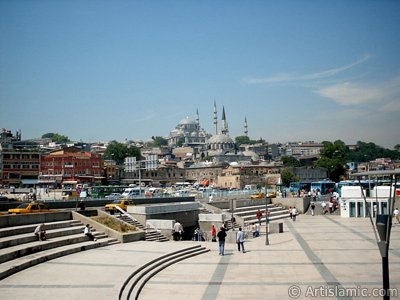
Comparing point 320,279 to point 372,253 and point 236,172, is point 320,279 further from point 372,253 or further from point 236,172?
point 236,172

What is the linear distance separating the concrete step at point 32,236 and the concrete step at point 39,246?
0.25 metres

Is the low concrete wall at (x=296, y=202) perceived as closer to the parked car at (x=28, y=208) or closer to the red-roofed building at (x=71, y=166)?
the parked car at (x=28, y=208)

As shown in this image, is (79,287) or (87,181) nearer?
(79,287)

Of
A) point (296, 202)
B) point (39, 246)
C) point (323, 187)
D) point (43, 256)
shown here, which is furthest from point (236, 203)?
point (323, 187)

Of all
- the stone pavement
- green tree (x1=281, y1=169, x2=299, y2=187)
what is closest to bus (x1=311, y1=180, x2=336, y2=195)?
the stone pavement

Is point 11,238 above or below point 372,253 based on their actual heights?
above

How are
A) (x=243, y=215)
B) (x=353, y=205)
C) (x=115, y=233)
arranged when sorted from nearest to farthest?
(x=115, y=233)
(x=243, y=215)
(x=353, y=205)

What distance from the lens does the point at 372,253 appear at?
23.4 meters

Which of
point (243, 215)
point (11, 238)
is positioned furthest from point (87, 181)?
point (11, 238)

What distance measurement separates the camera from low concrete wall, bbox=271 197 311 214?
50.2 m

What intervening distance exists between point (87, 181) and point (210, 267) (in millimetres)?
71343

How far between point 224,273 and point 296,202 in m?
32.9

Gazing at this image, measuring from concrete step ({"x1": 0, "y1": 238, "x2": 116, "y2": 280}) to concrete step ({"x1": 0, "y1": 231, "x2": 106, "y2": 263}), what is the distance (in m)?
0.19

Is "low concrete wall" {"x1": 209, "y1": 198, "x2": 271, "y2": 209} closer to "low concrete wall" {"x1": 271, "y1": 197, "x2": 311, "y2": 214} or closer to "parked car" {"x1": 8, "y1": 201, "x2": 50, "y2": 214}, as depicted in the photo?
"low concrete wall" {"x1": 271, "y1": 197, "x2": 311, "y2": 214}
